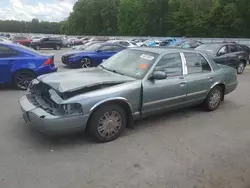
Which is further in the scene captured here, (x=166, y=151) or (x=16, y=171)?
(x=166, y=151)

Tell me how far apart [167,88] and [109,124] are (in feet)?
4.77

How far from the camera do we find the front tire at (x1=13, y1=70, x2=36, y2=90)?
8.42 meters

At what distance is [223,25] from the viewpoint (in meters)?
56.7

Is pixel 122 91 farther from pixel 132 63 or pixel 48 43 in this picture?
pixel 48 43

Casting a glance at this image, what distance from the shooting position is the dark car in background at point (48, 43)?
33406 millimetres

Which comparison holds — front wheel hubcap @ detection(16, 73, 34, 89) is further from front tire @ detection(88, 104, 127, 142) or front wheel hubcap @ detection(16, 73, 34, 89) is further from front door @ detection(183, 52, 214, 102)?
front door @ detection(183, 52, 214, 102)

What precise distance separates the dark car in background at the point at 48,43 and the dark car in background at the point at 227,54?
24.2m

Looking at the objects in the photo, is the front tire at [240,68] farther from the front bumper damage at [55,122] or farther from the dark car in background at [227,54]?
the front bumper damage at [55,122]

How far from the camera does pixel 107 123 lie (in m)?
4.69

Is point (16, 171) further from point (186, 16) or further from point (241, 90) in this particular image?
point (186, 16)

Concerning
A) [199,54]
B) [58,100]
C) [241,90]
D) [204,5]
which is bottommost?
[241,90]

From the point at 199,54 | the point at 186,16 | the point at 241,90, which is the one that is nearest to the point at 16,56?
the point at 199,54

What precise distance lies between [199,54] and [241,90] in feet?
13.3

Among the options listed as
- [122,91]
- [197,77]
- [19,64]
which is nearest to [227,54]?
[197,77]
